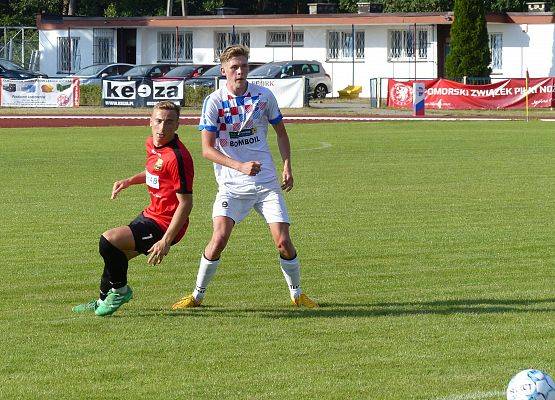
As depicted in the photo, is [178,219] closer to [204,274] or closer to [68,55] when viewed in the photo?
[204,274]

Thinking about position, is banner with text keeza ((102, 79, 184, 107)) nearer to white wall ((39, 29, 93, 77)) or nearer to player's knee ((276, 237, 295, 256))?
white wall ((39, 29, 93, 77))

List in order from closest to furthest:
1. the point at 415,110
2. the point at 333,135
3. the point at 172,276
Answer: the point at 172,276 < the point at 333,135 < the point at 415,110

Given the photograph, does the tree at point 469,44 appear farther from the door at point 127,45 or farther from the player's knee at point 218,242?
the player's knee at point 218,242

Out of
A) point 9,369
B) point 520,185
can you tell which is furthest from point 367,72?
point 9,369

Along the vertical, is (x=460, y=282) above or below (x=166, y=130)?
below

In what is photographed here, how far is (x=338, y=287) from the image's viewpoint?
10.2 metres

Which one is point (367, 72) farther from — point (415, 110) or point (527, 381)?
point (527, 381)

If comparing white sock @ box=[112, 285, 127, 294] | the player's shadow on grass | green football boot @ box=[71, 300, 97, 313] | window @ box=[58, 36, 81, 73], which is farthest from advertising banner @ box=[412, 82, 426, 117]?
white sock @ box=[112, 285, 127, 294]

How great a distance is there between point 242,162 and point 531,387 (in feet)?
12.3

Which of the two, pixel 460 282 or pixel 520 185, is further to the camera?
pixel 520 185

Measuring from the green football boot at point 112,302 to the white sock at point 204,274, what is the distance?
0.59 m

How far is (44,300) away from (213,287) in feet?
4.73

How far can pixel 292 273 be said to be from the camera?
9211 mm

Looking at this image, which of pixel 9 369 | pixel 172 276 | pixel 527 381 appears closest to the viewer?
pixel 527 381
